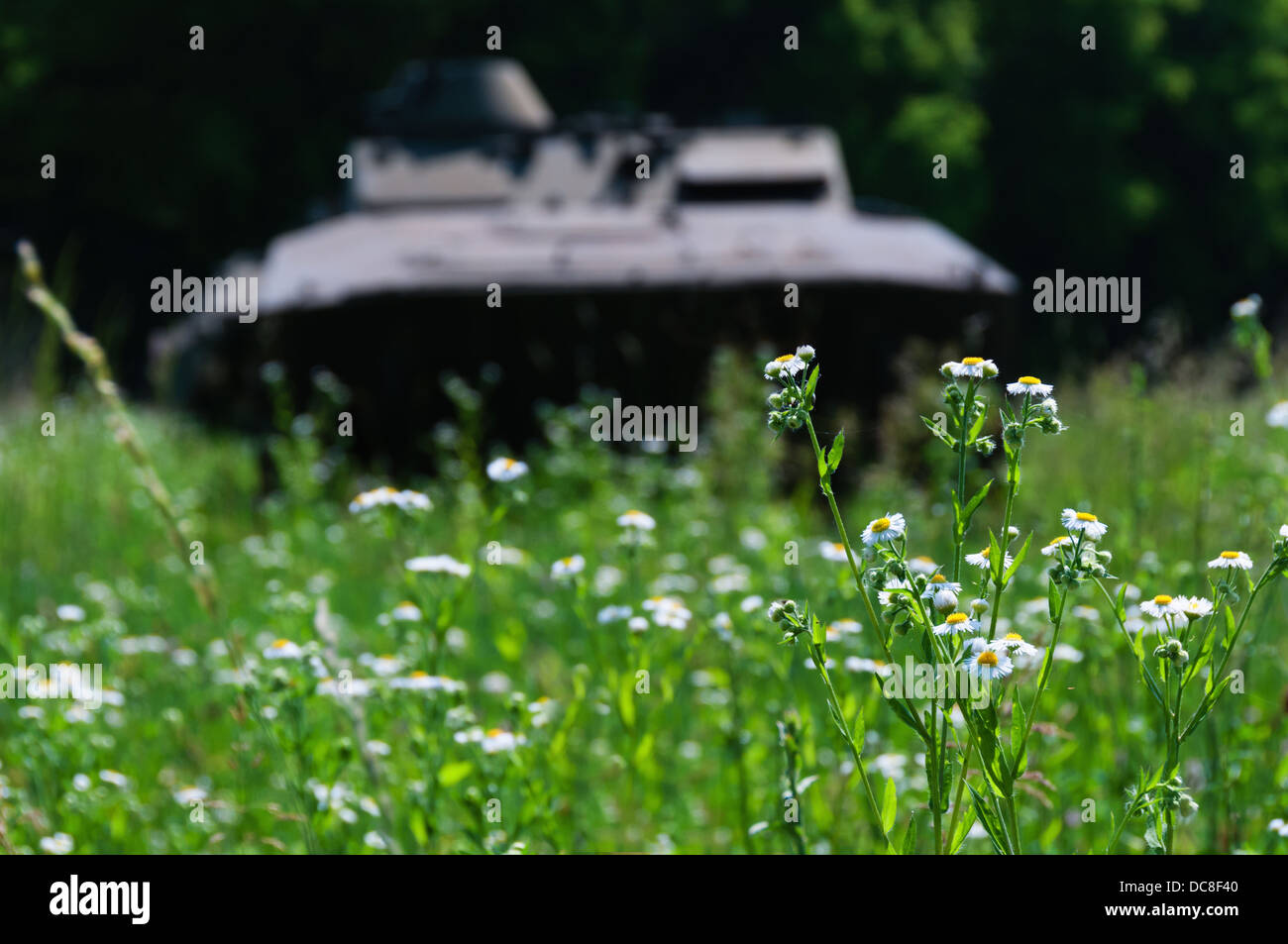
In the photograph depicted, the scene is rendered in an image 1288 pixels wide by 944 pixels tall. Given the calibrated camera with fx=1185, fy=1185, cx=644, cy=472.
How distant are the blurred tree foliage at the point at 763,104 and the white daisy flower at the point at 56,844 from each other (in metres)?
18.5

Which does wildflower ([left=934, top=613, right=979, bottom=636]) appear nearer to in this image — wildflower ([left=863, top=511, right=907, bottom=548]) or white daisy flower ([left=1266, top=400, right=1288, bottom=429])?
wildflower ([left=863, top=511, right=907, bottom=548])

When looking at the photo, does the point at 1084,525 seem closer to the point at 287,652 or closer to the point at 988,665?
the point at 988,665

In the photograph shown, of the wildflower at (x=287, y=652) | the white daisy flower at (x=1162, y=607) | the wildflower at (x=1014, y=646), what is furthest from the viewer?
the wildflower at (x=287, y=652)

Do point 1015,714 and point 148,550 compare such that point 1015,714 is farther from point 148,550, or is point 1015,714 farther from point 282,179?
point 282,179

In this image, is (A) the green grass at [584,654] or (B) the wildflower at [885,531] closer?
(B) the wildflower at [885,531]

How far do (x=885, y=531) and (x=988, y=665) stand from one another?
186 millimetres

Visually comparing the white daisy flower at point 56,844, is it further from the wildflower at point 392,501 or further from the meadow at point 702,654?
the wildflower at point 392,501

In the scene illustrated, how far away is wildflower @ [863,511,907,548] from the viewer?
4.44 feet

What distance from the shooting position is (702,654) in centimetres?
469

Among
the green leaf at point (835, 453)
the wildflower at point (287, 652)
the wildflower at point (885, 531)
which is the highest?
the green leaf at point (835, 453)

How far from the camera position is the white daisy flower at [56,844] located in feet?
7.44

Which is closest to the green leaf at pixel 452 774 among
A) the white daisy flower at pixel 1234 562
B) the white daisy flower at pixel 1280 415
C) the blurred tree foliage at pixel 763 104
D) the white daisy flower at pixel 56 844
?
the white daisy flower at pixel 56 844

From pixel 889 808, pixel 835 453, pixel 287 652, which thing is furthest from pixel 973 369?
pixel 287 652
